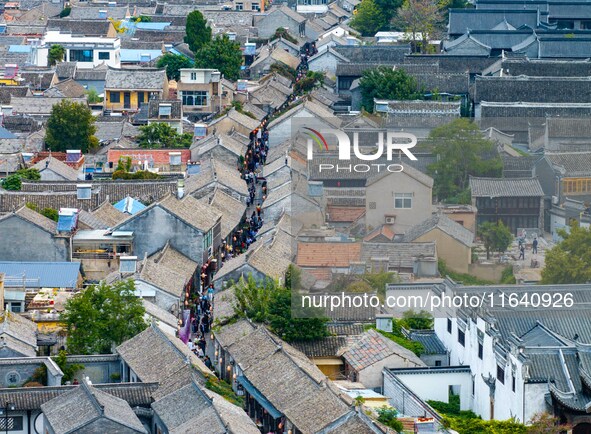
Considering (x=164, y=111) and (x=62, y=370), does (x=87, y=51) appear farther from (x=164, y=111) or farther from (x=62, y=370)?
(x=62, y=370)

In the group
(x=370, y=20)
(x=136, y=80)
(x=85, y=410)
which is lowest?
(x=370, y=20)

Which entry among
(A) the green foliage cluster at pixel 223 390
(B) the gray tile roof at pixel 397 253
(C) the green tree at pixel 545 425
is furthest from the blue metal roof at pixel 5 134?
(C) the green tree at pixel 545 425

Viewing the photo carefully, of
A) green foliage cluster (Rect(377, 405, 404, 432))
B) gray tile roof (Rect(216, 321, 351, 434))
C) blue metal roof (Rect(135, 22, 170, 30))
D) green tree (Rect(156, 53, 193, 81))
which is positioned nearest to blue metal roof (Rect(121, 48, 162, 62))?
green tree (Rect(156, 53, 193, 81))

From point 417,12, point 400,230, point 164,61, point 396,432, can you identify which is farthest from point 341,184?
point 417,12

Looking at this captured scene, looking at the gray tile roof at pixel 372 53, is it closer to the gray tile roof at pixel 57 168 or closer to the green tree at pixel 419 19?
the green tree at pixel 419 19

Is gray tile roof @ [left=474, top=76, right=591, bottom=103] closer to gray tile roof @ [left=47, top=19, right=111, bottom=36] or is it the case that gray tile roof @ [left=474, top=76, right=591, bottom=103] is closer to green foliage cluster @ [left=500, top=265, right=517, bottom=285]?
gray tile roof @ [left=47, top=19, right=111, bottom=36]

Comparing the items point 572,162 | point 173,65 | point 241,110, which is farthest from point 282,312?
point 173,65
